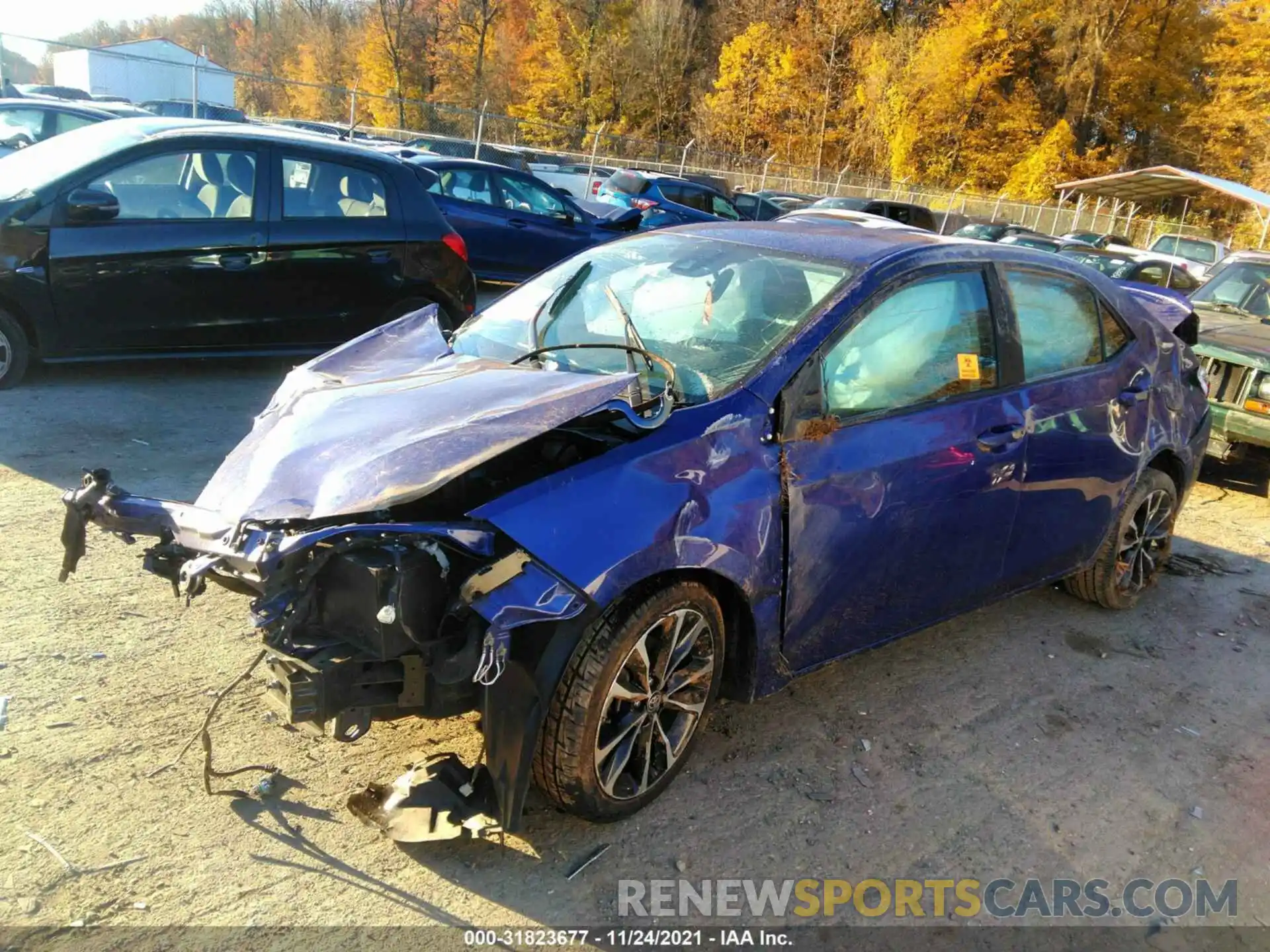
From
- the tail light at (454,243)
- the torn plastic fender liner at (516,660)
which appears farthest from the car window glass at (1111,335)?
the tail light at (454,243)

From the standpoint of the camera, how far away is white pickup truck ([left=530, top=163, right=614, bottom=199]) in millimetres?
21364

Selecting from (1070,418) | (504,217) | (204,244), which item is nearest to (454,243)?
(204,244)

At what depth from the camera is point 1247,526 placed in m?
6.84

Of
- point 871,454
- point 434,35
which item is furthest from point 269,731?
point 434,35

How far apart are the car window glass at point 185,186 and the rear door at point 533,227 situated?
5.72m

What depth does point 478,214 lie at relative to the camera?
477 inches

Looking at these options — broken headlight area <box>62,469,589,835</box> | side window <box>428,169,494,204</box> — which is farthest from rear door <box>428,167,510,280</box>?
broken headlight area <box>62,469,589,835</box>

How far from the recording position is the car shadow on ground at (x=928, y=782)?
9.24 feet

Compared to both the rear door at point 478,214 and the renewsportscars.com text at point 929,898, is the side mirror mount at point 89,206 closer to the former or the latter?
the renewsportscars.com text at point 929,898

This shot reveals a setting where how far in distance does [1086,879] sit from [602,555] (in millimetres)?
1870

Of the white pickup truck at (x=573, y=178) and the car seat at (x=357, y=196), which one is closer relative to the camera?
the car seat at (x=357, y=196)

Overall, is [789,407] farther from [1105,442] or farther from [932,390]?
[1105,442]

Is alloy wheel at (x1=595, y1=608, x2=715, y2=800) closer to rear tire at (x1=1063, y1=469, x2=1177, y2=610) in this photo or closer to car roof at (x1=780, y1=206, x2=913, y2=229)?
car roof at (x1=780, y1=206, x2=913, y2=229)

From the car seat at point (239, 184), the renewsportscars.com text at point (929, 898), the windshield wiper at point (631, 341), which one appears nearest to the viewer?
the renewsportscars.com text at point (929, 898)
